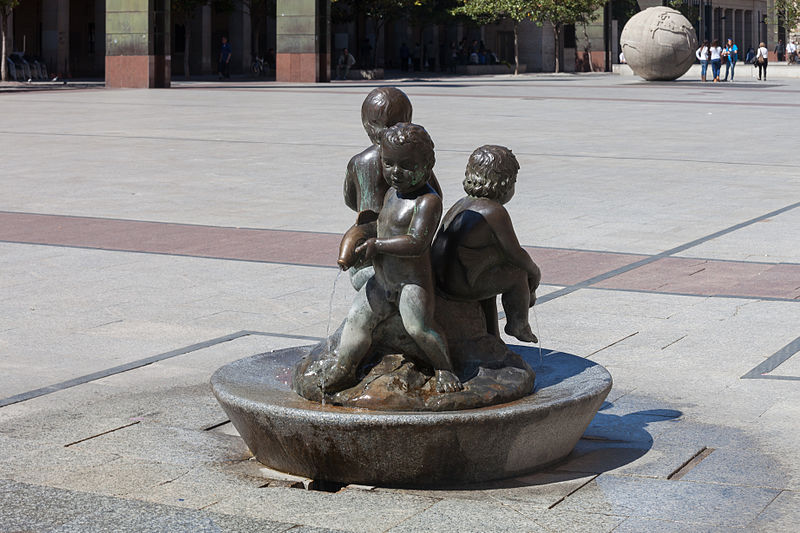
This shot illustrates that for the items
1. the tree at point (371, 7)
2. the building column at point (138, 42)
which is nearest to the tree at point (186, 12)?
the tree at point (371, 7)

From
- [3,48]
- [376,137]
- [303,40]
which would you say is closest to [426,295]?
[376,137]

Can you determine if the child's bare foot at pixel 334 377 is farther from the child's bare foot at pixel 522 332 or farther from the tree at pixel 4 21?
the tree at pixel 4 21

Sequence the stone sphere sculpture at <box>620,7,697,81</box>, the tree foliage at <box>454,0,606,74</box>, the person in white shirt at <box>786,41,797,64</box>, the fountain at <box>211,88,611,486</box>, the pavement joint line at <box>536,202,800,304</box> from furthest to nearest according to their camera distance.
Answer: the person in white shirt at <box>786,41,797,64</box>, the tree foliage at <box>454,0,606,74</box>, the stone sphere sculpture at <box>620,7,697,81</box>, the pavement joint line at <box>536,202,800,304</box>, the fountain at <box>211,88,611,486</box>

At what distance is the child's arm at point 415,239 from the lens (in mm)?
5089

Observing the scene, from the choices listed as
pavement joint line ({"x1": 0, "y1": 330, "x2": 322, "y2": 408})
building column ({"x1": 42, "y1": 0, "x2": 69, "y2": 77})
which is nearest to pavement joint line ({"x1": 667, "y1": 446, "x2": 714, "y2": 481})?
pavement joint line ({"x1": 0, "y1": 330, "x2": 322, "y2": 408})

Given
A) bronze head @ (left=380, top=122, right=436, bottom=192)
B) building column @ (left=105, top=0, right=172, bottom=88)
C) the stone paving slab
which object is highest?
building column @ (left=105, top=0, right=172, bottom=88)

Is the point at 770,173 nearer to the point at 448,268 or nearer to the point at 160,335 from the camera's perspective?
the point at 160,335

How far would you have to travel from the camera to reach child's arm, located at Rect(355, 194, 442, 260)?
5.09 metres

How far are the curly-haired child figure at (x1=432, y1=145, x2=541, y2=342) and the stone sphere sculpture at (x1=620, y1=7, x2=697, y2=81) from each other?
41.9 m

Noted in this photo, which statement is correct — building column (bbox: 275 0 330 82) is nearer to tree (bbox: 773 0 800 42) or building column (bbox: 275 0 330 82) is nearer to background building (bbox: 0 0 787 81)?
background building (bbox: 0 0 787 81)

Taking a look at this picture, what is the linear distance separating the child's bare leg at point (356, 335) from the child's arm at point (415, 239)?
21cm

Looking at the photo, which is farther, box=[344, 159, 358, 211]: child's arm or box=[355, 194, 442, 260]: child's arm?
box=[344, 159, 358, 211]: child's arm

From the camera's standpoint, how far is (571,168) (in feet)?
57.5

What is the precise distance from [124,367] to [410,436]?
256 cm
